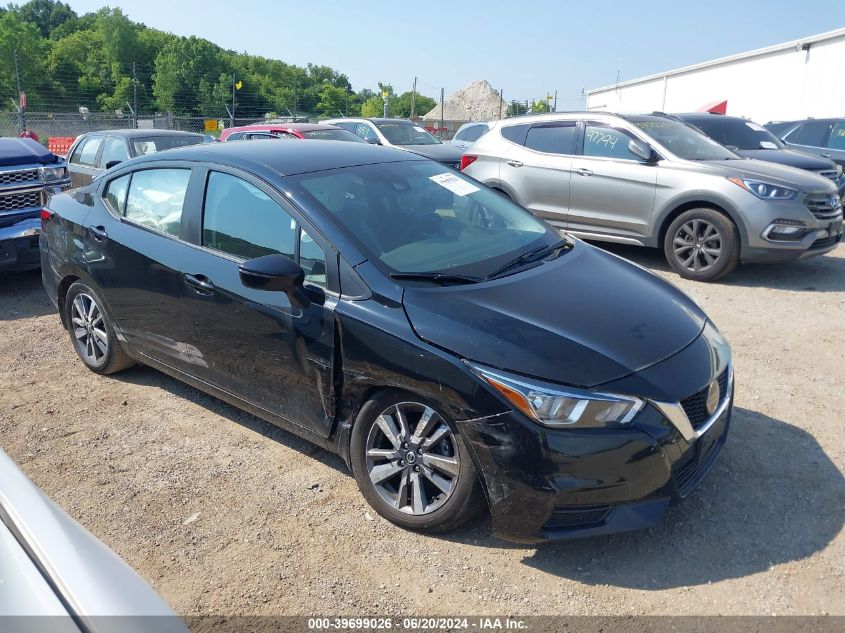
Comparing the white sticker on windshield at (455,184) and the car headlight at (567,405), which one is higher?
the white sticker on windshield at (455,184)

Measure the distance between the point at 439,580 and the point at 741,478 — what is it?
Answer: 1.71 m

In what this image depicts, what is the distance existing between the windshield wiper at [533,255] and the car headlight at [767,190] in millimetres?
3953

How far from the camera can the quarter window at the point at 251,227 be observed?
3389 millimetres

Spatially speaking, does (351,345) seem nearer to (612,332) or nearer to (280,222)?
(280,222)

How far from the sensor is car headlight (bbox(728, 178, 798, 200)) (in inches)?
277

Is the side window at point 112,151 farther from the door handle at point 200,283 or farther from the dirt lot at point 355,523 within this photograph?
the door handle at point 200,283

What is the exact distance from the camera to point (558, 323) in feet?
9.86

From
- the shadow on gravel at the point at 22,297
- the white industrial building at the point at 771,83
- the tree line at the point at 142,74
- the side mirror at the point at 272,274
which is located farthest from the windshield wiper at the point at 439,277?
Answer: the tree line at the point at 142,74

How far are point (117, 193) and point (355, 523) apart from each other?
2.79 m

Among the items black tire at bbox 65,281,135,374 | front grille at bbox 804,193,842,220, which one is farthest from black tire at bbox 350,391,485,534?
front grille at bbox 804,193,842,220

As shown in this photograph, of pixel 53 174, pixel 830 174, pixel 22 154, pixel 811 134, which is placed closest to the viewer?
pixel 22 154

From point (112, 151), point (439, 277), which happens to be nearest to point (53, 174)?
point (112, 151)

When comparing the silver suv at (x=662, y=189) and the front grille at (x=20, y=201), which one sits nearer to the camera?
the front grille at (x=20, y=201)

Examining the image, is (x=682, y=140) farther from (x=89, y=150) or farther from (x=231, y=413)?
(x=89, y=150)
